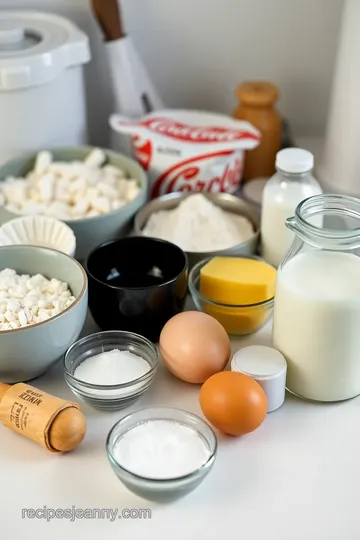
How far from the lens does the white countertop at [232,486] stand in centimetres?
70

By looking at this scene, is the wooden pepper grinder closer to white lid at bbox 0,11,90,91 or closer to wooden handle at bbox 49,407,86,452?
white lid at bbox 0,11,90,91

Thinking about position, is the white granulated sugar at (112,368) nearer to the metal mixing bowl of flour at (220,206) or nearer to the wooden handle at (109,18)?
the metal mixing bowl of flour at (220,206)

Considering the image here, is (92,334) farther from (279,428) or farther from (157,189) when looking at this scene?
(157,189)

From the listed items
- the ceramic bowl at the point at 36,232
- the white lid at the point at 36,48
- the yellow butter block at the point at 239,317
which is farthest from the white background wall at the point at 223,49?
the yellow butter block at the point at 239,317

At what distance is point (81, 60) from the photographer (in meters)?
1.11

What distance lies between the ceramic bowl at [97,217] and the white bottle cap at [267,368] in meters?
0.27

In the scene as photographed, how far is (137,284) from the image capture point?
0.97m

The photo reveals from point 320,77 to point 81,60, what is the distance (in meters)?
0.39

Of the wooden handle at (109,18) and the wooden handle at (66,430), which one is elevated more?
the wooden handle at (109,18)

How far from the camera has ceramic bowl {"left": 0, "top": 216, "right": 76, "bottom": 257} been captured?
0.96m

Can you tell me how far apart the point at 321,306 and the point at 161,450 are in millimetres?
204

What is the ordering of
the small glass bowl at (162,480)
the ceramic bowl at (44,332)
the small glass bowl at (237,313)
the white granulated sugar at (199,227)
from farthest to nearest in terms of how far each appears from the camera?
1. the white granulated sugar at (199,227)
2. the small glass bowl at (237,313)
3. the ceramic bowl at (44,332)
4. the small glass bowl at (162,480)

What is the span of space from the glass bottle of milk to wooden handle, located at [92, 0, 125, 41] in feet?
1.12

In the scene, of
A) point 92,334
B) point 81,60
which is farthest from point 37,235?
point 81,60
